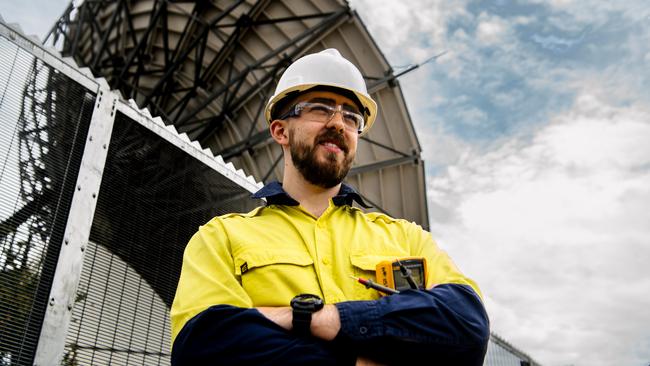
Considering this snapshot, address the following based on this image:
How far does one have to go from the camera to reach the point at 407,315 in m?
1.78

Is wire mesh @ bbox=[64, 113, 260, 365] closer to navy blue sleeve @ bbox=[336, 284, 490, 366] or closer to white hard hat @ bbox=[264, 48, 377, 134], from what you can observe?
white hard hat @ bbox=[264, 48, 377, 134]

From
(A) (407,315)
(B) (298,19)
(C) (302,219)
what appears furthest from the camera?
(B) (298,19)

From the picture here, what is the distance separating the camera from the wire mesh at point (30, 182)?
2.73 meters

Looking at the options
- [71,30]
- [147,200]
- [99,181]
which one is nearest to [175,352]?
[99,181]

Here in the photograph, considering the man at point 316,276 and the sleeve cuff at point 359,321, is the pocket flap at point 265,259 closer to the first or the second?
the man at point 316,276

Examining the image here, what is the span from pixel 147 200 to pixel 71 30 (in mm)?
9225

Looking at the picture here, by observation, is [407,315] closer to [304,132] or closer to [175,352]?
[175,352]

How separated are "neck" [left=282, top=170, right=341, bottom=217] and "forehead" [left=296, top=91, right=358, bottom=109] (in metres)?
0.34

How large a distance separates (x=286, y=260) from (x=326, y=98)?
82 centimetres

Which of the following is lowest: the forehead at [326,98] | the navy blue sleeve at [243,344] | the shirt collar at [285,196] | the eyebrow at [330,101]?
the navy blue sleeve at [243,344]

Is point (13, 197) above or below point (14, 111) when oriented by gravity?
below

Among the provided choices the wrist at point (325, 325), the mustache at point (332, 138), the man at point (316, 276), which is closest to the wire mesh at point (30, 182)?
the man at point (316, 276)

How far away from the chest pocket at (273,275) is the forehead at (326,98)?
768 mm

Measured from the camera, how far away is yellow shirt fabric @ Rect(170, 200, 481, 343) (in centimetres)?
197
